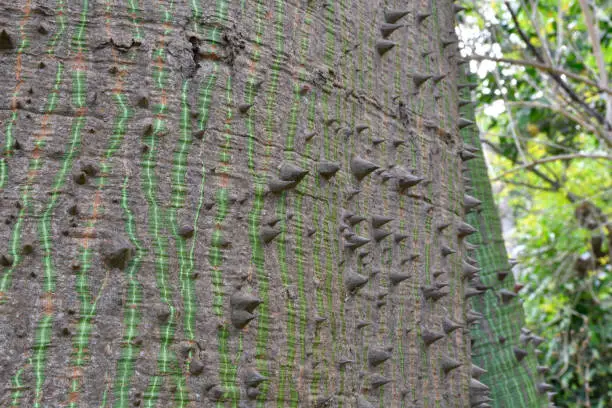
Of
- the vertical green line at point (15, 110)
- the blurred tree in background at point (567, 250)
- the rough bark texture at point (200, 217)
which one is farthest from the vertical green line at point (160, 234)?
the blurred tree in background at point (567, 250)

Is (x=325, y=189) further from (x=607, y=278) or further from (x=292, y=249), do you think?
(x=607, y=278)

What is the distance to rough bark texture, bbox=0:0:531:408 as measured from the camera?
0.99 m

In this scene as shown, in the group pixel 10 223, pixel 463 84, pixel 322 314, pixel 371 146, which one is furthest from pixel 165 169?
pixel 463 84

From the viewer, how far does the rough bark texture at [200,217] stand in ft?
3.26

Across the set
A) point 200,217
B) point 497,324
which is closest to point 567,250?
point 497,324

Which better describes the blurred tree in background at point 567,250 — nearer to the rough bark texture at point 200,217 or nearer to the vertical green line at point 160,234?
the rough bark texture at point 200,217

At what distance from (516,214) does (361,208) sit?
9.46 m

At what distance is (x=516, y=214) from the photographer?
34.0 ft

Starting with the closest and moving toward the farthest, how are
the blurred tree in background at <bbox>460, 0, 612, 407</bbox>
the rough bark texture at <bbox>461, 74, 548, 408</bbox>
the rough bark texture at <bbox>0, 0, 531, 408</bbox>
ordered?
the rough bark texture at <bbox>0, 0, 531, 408</bbox> → the rough bark texture at <bbox>461, 74, 548, 408</bbox> → the blurred tree in background at <bbox>460, 0, 612, 407</bbox>

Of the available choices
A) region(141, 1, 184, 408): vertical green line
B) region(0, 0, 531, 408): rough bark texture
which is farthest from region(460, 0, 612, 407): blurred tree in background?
region(141, 1, 184, 408): vertical green line

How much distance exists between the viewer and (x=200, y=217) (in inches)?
42.9

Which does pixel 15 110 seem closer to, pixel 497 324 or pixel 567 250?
pixel 497 324

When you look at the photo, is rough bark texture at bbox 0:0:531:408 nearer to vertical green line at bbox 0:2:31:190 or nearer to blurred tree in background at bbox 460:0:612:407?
vertical green line at bbox 0:2:31:190

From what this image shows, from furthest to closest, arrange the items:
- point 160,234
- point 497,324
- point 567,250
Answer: point 567,250, point 497,324, point 160,234
